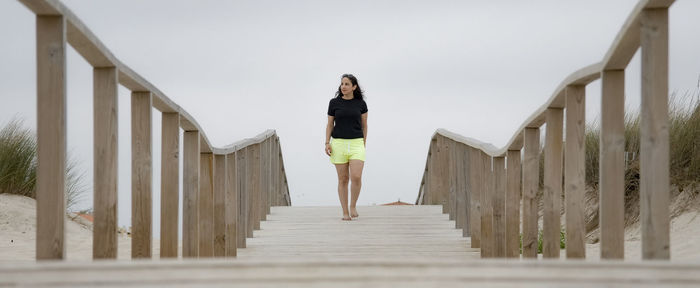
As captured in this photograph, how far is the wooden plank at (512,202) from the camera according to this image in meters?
6.40

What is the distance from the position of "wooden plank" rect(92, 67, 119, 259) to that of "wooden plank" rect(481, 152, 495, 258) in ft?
12.7

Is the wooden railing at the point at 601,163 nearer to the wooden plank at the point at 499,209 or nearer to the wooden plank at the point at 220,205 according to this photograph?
the wooden plank at the point at 499,209

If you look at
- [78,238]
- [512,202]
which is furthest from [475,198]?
[78,238]

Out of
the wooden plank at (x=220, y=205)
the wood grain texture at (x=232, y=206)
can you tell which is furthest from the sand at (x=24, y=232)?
the wooden plank at (x=220, y=205)

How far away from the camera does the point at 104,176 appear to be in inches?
162

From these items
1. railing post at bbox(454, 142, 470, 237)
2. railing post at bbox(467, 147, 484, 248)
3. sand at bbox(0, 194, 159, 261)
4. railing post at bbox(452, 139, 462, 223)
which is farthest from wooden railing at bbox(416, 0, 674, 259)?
sand at bbox(0, 194, 159, 261)

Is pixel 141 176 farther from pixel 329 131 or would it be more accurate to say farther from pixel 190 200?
pixel 329 131

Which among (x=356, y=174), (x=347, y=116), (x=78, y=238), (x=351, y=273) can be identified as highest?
(x=347, y=116)

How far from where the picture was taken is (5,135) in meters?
10.9

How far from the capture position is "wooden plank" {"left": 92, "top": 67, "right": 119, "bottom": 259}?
162 inches

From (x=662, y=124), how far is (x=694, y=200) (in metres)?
5.87

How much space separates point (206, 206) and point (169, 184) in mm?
1235

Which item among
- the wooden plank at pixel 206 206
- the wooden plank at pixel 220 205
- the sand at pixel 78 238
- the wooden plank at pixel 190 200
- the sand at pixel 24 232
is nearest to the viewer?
the wooden plank at pixel 190 200

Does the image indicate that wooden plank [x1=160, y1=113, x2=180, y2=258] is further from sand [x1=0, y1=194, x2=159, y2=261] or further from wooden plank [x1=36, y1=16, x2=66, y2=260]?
sand [x1=0, y1=194, x2=159, y2=261]
